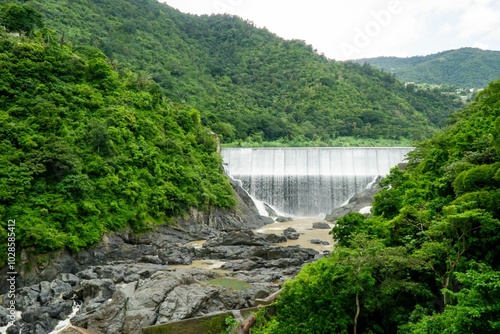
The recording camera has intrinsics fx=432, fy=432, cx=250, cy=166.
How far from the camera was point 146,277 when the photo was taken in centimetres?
1977

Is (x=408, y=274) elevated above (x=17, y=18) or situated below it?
below

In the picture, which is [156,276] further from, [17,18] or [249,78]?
[249,78]

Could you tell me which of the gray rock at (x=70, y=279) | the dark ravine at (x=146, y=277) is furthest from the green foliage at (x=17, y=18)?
the gray rock at (x=70, y=279)

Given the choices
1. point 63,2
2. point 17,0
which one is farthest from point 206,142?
point 63,2

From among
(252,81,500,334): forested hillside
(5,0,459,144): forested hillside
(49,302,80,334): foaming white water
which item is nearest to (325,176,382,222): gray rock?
(5,0,459,144): forested hillside

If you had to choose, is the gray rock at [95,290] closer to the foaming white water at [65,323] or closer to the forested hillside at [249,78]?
the foaming white water at [65,323]

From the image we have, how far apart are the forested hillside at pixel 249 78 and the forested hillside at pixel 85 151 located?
19.0 meters

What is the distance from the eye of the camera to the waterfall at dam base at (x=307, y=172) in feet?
139

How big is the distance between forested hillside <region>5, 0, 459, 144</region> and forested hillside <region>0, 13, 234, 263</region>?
19.0 metres

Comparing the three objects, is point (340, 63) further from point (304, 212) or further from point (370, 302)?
point (370, 302)

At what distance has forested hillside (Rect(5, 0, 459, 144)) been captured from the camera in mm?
64312

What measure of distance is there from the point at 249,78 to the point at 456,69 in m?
90.0

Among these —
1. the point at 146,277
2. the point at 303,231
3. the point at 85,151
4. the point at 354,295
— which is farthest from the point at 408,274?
the point at 303,231

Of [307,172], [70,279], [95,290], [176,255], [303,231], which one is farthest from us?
[307,172]
